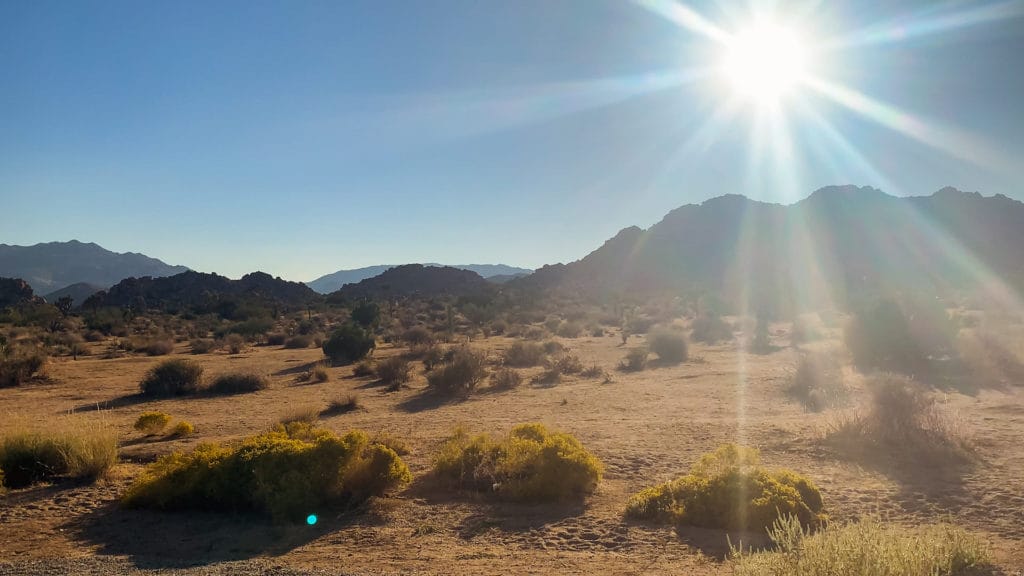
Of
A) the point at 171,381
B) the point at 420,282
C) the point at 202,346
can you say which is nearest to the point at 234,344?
the point at 202,346

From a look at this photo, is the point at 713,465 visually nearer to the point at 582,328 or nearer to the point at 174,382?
the point at 174,382

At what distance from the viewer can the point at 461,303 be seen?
58.6 meters

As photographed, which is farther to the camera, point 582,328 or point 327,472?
point 582,328

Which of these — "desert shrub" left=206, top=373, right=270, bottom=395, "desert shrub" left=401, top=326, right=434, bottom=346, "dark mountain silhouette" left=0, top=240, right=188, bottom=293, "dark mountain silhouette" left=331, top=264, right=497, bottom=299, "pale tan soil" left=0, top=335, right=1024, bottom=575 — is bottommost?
"pale tan soil" left=0, top=335, right=1024, bottom=575

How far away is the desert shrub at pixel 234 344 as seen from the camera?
3109cm

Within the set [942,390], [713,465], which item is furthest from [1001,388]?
[713,465]

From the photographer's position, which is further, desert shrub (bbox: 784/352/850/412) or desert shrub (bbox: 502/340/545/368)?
desert shrub (bbox: 502/340/545/368)

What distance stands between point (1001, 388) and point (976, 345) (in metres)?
4.22

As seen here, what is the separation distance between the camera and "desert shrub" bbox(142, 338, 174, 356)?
3014cm

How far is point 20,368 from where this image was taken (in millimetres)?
21094

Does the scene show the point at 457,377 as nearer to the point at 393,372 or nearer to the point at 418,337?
the point at 393,372

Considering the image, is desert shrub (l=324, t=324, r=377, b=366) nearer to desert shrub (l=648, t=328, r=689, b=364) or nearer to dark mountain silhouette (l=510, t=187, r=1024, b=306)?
desert shrub (l=648, t=328, r=689, b=364)

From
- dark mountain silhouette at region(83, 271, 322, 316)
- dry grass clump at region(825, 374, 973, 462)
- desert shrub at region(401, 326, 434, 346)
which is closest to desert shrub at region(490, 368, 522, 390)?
dry grass clump at region(825, 374, 973, 462)

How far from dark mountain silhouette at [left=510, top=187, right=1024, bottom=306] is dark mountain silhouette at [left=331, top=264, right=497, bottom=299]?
404 inches
